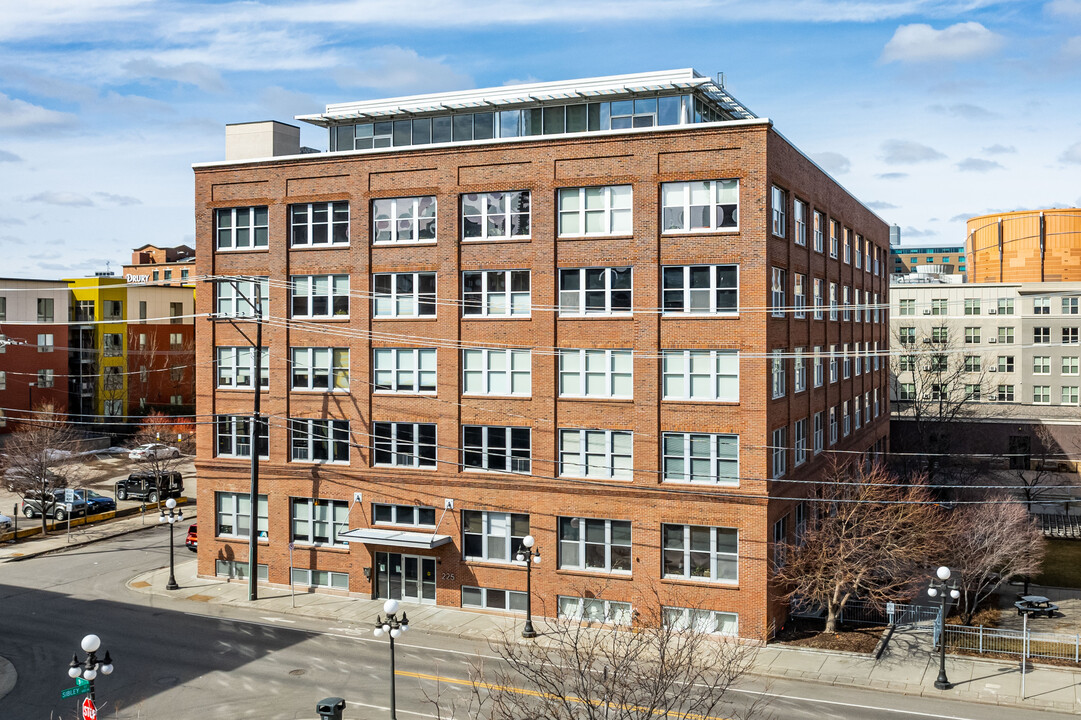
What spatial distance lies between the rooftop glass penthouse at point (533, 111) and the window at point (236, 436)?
1267cm

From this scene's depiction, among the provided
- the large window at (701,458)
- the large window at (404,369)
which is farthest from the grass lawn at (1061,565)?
the large window at (404,369)

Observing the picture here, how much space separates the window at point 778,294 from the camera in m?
33.1

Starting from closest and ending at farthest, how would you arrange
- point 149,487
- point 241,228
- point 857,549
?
point 857,549 < point 241,228 < point 149,487

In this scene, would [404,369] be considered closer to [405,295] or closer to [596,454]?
[405,295]

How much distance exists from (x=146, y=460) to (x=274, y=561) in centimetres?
2594

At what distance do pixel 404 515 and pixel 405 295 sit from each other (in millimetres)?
8662

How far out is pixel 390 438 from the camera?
121ft

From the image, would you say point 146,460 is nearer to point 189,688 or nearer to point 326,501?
point 326,501

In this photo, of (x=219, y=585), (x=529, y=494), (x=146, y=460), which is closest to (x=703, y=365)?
(x=529, y=494)

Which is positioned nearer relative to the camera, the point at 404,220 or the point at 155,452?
the point at 404,220

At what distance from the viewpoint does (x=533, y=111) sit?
122ft

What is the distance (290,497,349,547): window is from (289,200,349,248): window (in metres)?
10.5

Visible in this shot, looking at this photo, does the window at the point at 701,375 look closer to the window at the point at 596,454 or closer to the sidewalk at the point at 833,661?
the window at the point at 596,454

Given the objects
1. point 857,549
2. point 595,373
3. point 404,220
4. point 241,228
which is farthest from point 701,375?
point 241,228
